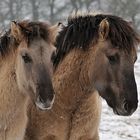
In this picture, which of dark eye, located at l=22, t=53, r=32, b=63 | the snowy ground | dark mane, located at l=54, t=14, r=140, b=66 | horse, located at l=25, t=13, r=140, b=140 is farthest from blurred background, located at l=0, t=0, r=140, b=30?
dark eye, located at l=22, t=53, r=32, b=63

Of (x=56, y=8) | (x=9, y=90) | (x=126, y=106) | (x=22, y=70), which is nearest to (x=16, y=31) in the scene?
(x=22, y=70)

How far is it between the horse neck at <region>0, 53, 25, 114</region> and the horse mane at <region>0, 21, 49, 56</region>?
0.15 m

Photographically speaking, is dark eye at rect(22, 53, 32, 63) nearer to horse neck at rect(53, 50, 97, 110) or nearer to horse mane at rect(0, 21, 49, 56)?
horse mane at rect(0, 21, 49, 56)

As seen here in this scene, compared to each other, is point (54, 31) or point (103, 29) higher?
point (103, 29)

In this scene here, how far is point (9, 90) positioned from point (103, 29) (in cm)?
152

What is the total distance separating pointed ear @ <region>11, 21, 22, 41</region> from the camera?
5.60 m

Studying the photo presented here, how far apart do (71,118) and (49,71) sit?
0.79 meters

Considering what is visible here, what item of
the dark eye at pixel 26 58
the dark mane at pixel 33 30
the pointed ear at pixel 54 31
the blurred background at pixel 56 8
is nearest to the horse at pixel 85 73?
the pointed ear at pixel 54 31

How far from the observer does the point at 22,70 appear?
5645mm

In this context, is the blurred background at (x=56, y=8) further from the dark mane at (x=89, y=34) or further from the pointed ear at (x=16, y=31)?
the pointed ear at (x=16, y=31)

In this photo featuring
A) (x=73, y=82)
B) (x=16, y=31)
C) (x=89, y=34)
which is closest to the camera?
(x=16, y=31)

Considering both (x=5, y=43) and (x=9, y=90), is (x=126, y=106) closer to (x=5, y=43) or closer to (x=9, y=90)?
(x=9, y=90)

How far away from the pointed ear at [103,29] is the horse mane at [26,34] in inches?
28.8

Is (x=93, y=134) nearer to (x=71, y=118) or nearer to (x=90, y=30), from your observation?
(x=71, y=118)
